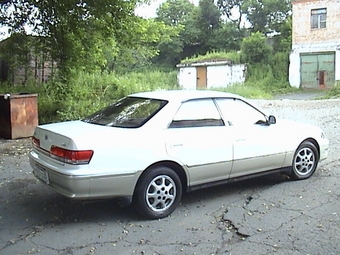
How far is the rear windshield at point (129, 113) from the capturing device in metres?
5.04

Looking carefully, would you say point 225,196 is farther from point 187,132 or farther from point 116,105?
point 116,105

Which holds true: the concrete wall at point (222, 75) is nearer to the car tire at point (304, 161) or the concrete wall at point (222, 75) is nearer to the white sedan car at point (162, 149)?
the car tire at point (304, 161)

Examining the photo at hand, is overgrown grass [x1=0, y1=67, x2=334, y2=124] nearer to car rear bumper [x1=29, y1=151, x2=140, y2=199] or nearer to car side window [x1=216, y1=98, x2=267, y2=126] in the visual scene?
car side window [x1=216, y1=98, x2=267, y2=126]

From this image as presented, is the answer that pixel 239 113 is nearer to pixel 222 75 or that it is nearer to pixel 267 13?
pixel 222 75

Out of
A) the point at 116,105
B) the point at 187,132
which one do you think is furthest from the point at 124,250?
the point at 116,105

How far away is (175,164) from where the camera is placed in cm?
494

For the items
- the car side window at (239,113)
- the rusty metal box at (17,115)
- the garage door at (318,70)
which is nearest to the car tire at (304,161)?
the car side window at (239,113)

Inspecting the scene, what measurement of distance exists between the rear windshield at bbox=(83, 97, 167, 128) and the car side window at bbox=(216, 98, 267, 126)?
34.4 inches

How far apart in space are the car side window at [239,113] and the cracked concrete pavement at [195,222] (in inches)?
37.6

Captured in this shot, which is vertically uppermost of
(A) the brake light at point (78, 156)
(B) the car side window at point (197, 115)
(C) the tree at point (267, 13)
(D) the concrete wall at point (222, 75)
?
(C) the tree at point (267, 13)

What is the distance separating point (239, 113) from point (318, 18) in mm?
28473

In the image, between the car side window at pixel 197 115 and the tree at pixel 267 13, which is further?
the tree at pixel 267 13

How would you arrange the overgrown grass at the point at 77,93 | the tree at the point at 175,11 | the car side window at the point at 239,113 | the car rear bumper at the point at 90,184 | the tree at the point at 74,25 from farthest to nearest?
1. the tree at the point at 175,11
2. the overgrown grass at the point at 77,93
3. the tree at the point at 74,25
4. the car side window at the point at 239,113
5. the car rear bumper at the point at 90,184

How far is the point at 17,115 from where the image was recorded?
992 cm
